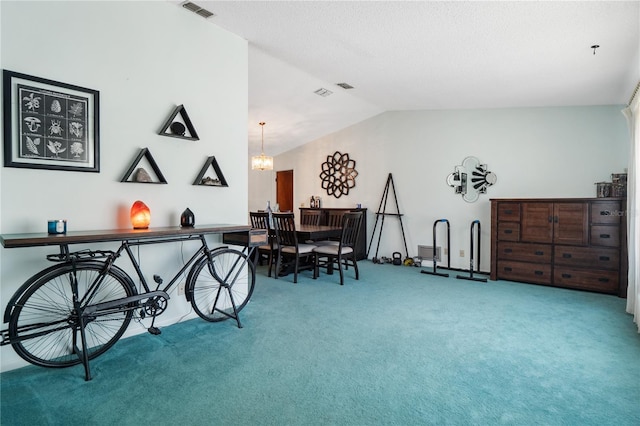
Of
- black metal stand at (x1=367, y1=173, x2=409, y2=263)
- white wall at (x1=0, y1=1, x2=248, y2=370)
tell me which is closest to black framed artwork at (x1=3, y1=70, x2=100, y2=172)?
white wall at (x1=0, y1=1, x2=248, y2=370)

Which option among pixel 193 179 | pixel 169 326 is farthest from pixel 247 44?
pixel 169 326

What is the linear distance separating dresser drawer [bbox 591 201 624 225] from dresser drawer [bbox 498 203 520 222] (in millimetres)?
793

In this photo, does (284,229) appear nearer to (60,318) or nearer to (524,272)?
(60,318)

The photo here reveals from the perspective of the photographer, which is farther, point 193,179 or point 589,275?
point 589,275

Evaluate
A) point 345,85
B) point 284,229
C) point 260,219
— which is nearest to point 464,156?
point 345,85

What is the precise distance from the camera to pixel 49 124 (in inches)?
89.3

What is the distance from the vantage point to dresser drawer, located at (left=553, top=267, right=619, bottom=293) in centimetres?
397

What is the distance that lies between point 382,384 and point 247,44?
3.38 meters

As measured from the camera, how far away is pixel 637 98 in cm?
308

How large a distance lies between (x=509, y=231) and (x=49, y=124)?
510 cm

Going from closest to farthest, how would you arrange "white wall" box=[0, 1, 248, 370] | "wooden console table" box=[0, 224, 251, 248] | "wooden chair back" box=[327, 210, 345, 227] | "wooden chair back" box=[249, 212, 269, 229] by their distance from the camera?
"wooden console table" box=[0, 224, 251, 248] < "white wall" box=[0, 1, 248, 370] < "wooden chair back" box=[249, 212, 269, 229] < "wooden chair back" box=[327, 210, 345, 227]

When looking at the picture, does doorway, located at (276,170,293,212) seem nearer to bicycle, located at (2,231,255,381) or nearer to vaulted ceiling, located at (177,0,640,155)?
vaulted ceiling, located at (177,0,640,155)

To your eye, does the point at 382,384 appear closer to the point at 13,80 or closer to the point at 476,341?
the point at 476,341

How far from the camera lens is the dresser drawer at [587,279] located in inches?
156
